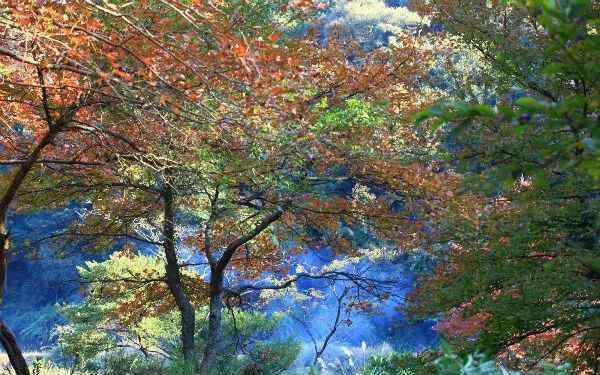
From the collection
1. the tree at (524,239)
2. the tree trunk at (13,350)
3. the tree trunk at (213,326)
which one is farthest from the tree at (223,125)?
the tree trunk at (13,350)

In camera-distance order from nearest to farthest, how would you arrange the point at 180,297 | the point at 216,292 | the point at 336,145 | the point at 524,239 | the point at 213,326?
the point at 524,239 → the point at 336,145 → the point at 213,326 → the point at 216,292 → the point at 180,297

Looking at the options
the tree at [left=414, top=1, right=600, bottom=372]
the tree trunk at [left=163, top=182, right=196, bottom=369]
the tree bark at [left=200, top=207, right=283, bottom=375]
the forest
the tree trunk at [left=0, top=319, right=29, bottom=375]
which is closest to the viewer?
the forest

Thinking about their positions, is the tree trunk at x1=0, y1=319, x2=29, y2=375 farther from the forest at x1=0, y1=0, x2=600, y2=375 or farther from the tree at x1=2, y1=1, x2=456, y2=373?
the tree at x1=2, y1=1, x2=456, y2=373

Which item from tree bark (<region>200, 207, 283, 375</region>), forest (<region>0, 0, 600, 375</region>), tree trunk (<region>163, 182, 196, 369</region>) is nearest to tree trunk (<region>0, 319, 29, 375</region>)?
forest (<region>0, 0, 600, 375</region>)

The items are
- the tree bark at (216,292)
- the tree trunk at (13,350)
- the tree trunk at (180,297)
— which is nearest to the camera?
the tree trunk at (13,350)

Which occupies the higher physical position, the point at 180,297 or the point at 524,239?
the point at 180,297

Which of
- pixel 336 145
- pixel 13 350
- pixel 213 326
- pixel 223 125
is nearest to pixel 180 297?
pixel 213 326

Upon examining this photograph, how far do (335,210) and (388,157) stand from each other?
3.49ft

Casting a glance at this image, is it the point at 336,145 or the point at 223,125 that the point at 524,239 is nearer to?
the point at 336,145

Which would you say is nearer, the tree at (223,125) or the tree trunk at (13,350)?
the tree at (223,125)

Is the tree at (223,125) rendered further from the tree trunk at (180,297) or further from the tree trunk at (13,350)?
the tree trunk at (13,350)

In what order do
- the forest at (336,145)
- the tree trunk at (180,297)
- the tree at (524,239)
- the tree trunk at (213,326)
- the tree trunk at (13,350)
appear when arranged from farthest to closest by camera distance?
the tree trunk at (180,297) → the tree trunk at (213,326) → the tree trunk at (13,350) → the tree at (524,239) → the forest at (336,145)

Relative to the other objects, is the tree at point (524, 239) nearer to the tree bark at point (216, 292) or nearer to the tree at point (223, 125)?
the tree at point (223, 125)

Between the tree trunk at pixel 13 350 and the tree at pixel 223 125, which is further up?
the tree at pixel 223 125
